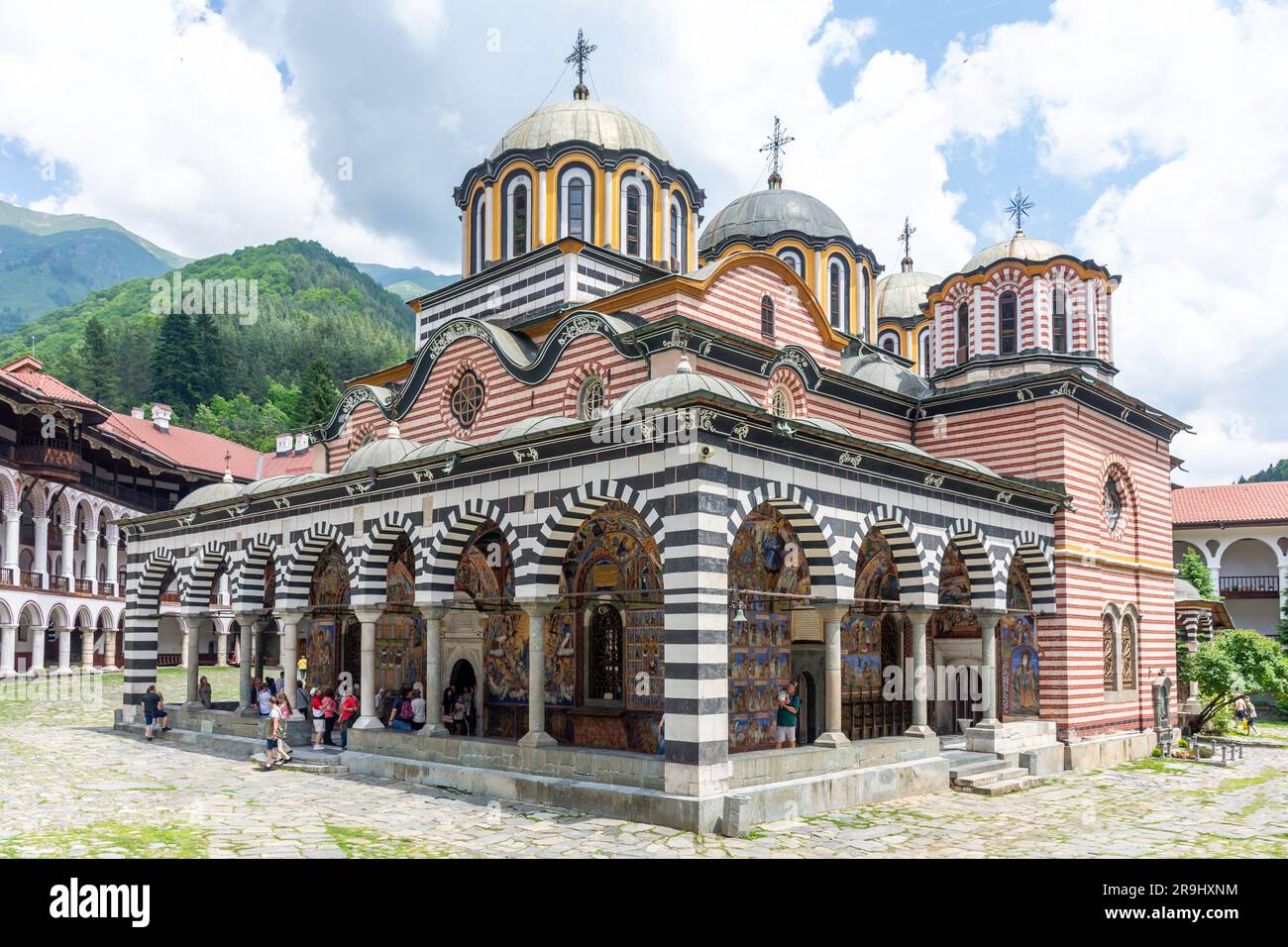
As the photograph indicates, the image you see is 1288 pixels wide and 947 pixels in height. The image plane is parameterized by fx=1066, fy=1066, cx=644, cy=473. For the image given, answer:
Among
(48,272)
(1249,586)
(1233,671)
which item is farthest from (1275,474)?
(48,272)

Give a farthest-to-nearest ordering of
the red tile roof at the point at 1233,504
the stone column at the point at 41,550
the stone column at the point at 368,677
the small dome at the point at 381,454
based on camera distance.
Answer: the red tile roof at the point at 1233,504, the stone column at the point at 41,550, the small dome at the point at 381,454, the stone column at the point at 368,677

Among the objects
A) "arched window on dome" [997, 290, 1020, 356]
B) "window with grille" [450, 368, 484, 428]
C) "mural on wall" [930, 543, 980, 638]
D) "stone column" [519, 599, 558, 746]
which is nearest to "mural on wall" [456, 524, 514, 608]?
"window with grille" [450, 368, 484, 428]

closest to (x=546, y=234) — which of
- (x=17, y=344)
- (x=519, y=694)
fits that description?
(x=519, y=694)

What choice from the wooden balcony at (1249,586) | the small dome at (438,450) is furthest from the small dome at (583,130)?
the wooden balcony at (1249,586)

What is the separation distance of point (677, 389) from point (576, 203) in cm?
926

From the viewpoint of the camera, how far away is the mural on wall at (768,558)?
1403cm

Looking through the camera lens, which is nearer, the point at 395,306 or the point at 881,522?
the point at 881,522

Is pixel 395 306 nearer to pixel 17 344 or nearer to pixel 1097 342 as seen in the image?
pixel 17 344

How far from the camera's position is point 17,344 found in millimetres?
76750

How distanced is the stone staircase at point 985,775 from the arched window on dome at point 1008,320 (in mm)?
8528

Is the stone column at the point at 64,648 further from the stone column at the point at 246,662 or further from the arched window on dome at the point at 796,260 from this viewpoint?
the arched window on dome at the point at 796,260

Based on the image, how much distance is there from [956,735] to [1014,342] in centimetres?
771

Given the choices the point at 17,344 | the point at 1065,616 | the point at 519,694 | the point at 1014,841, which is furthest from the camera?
the point at 17,344

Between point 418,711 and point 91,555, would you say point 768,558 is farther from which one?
point 91,555
